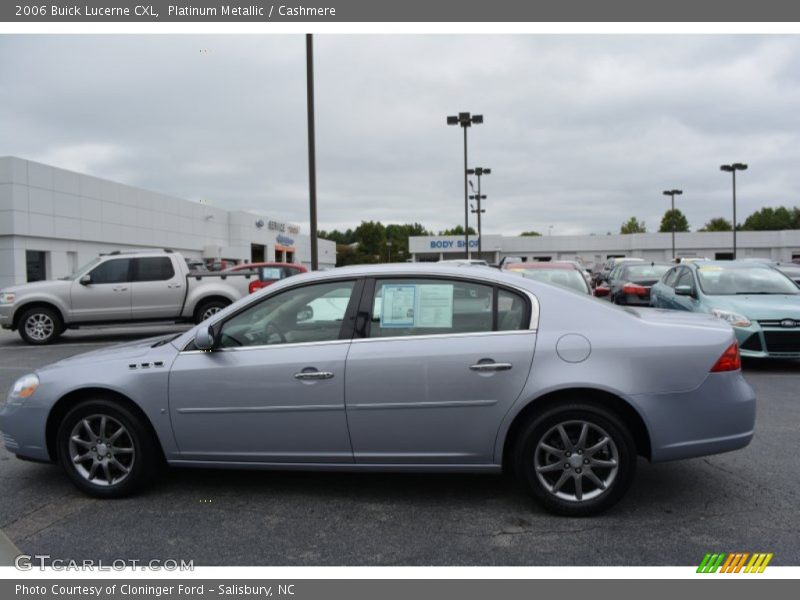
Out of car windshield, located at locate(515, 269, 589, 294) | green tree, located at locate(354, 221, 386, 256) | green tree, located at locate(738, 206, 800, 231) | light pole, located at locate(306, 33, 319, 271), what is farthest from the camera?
green tree, located at locate(354, 221, 386, 256)

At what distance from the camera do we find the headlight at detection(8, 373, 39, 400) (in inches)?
170

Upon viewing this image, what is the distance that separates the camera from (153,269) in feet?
43.7

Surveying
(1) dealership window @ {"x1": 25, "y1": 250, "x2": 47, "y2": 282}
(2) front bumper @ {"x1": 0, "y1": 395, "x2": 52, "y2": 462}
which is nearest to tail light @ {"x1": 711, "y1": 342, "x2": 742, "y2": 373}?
(2) front bumper @ {"x1": 0, "y1": 395, "x2": 52, "y2": 462}

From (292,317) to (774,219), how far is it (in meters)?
136

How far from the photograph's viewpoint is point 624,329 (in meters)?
3.85

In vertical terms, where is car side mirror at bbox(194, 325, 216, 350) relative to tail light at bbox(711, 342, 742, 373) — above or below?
above

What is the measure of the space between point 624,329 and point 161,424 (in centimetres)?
304

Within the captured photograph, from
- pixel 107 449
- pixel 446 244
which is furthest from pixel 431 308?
pixel 446 244

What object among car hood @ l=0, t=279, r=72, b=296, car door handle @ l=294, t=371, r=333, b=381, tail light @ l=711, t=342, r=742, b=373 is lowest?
car door handle @ l=294, t=371, r=333, b=381

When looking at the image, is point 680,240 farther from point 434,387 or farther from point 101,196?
point 434,387

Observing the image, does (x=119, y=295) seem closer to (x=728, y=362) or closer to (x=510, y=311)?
(x=510, y=311)

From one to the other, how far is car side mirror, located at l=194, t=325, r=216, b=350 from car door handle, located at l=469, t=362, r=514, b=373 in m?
1.68

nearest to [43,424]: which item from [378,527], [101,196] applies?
[378,527]

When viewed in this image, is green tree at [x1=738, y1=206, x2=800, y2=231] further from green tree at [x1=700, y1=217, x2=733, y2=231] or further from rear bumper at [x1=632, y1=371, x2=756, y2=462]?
rear bumper at [x1=632, y1=371, x2=756, y2=462]
